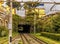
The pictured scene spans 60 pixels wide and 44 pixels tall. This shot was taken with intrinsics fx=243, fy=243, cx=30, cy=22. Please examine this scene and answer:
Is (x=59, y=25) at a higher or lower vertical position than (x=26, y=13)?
lower

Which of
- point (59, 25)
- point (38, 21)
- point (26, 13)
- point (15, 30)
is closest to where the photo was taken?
point (59, 25)

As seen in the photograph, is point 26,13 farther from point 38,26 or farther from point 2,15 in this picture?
point 2,15

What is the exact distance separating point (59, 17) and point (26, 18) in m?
37.0

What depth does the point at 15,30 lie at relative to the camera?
80.2 meters

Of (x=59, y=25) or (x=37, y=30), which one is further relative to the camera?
(x=37, y=30)

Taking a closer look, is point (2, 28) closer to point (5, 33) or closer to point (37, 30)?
point (5, 33)

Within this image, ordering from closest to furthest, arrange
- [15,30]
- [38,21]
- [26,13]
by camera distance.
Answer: [38,21], [15,30], [26,13]

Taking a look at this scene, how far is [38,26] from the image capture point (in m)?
75.6

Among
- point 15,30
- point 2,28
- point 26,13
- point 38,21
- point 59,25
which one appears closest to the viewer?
point 59,25

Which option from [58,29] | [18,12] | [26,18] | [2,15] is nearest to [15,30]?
[26,18]

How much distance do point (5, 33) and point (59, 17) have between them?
12.9 meters

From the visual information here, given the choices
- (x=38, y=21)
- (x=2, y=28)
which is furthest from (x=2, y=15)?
(x=38, y=21)

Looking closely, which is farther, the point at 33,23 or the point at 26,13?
the point at 26,13

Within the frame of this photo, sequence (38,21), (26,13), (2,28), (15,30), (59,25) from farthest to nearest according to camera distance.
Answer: (26,13), (15,30), (38,21), (2,28), (59,25)
